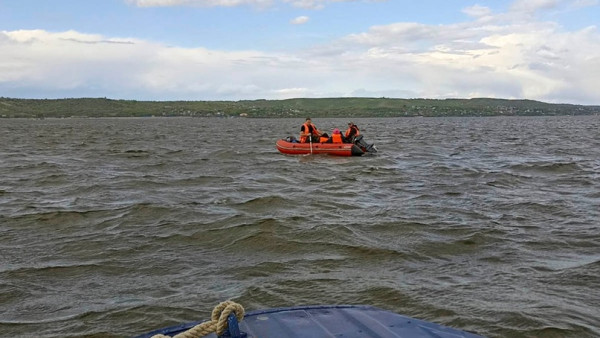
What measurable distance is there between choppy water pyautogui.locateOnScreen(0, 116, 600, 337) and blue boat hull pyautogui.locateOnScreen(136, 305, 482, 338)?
8.76 ft

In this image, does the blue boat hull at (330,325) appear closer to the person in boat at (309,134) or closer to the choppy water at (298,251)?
the choppy water at (298,251)

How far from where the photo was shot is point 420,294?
7.59m

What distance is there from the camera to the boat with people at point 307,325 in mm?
3521

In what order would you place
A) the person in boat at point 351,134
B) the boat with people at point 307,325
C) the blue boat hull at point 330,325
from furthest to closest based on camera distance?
the person in boat at point 351,134
the blue boat hull at point 330,325
the boat with people at point 307,325

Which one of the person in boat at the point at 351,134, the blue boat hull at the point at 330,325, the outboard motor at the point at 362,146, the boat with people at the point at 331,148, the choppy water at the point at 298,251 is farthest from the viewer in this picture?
the outboard motor at the point at 362,146

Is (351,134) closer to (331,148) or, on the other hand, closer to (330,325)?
(331,148)

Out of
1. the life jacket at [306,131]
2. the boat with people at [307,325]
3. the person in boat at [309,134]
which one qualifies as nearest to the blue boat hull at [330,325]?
the boat with people at [307,325]

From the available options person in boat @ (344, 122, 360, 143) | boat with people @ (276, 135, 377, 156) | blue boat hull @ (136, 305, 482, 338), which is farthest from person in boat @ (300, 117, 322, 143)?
blue boat hull @ (136, 305, 482, 338)

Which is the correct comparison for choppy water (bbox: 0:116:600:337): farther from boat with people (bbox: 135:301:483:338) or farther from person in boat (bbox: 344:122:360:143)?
person in boat (bbox: 344:122:360:143)

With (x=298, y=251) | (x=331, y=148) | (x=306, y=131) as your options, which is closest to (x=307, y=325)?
(x=298, y=251)

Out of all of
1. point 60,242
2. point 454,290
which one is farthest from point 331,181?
point 454,290

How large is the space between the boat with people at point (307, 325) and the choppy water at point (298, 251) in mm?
2701

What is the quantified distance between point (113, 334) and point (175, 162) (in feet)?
67.6

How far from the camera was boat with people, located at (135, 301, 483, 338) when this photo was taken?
11.6 ft
